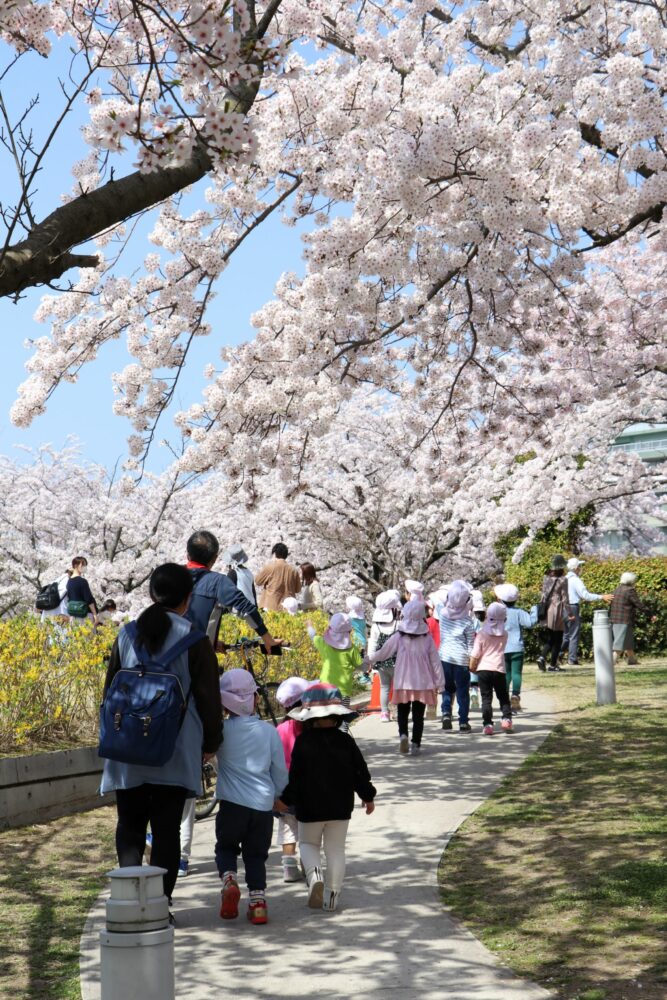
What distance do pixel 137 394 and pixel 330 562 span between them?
63.7 feet

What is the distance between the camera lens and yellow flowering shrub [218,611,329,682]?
11925 mm

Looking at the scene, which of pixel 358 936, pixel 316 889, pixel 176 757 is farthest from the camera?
pixel 316 889

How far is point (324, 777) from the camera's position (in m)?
5.88

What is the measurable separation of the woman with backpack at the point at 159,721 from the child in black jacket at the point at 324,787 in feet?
2.64

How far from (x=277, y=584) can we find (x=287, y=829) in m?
8.52

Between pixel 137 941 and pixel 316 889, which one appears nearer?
pixel 137 941

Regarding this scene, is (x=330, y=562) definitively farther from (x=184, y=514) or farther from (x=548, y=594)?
(x=548, y=594)

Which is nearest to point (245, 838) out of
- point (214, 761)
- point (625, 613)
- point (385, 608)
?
point (214, 761)

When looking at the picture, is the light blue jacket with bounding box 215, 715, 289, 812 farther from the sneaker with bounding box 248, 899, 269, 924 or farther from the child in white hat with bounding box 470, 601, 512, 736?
the child in white hat with bounding box 470, 601, 512, 736

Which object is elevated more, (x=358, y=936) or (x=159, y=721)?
(x=159, y=721)

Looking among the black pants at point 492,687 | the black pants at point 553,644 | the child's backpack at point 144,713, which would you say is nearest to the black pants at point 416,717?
the black pants at point 492,687

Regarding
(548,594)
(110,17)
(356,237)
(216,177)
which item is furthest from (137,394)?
(548,594)

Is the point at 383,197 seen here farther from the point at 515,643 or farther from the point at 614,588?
the point at 614,588

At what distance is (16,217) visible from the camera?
4.32 metres
